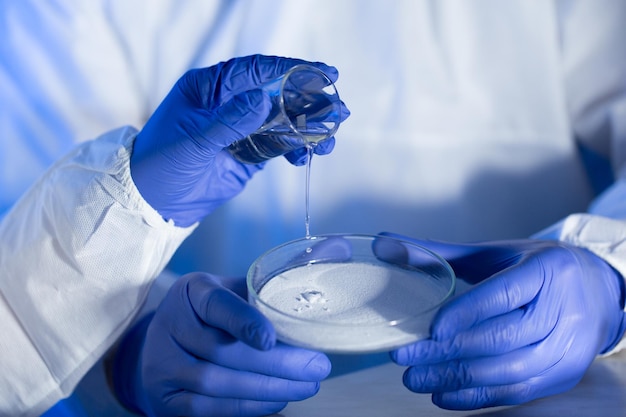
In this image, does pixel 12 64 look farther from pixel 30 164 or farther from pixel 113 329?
pixel 113 329

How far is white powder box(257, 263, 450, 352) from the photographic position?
0.87 metres

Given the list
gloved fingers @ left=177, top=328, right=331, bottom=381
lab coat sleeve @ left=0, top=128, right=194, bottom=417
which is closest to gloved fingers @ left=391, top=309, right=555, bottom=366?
gloved fingers @ left=177, top=328, right=331, bottom=381

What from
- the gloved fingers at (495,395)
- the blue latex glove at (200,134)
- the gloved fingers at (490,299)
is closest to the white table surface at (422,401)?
the gloved fingers at (495,395)

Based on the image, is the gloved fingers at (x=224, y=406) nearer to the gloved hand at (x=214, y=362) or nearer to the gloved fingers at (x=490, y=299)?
the gloved hand at (x=214, y=362)

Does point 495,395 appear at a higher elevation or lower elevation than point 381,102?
lower

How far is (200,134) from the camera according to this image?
1121mm

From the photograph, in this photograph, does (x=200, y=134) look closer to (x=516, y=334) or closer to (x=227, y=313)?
(x=227, y=313)

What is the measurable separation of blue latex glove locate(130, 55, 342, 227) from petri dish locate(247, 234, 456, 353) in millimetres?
203

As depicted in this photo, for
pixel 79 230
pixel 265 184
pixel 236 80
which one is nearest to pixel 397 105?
pixel 265 184

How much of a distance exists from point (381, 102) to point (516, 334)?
0.58m

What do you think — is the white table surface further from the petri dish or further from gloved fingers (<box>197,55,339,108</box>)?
gloved fingers (<box>197,55,339,108</box>)

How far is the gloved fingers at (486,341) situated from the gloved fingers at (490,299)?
0.05 ft

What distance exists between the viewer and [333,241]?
1059 mm

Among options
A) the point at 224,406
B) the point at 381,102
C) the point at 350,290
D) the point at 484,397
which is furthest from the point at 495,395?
the point at 381,102
